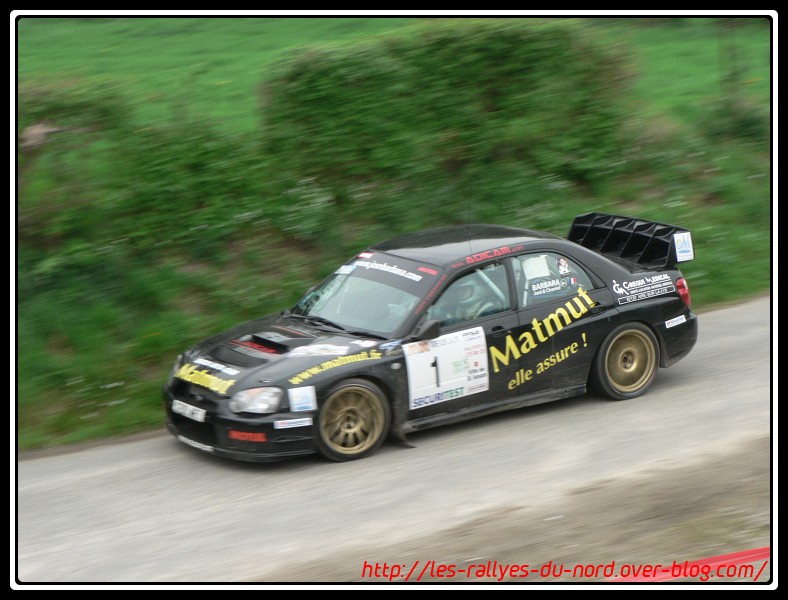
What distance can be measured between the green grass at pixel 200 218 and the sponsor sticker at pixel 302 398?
6.97 feet

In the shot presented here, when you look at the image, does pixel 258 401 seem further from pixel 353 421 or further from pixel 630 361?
pixel 630 361

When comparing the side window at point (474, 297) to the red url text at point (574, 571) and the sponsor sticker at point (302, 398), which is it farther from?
the red url text at point (574, 571)

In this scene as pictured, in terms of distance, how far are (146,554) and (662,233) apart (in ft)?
19.2

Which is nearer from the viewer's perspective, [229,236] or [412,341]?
[412,341]

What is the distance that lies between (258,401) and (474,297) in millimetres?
2084

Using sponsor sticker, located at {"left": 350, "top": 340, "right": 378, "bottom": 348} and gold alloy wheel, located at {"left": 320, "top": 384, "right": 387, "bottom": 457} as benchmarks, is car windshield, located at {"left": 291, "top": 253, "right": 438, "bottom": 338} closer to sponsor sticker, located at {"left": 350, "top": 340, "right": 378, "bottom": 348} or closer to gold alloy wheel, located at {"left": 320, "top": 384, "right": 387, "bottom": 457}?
sponsor sticker, located at {"left": 350, "top": 340, "right": 378, "bottom": 348}

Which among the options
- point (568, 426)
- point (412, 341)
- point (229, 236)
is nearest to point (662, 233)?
point (568, 426)

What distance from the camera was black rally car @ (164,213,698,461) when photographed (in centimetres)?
778

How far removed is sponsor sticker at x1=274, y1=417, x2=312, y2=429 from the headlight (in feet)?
0.36

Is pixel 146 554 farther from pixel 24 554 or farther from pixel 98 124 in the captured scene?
pixel 98 124

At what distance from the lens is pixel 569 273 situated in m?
9.04

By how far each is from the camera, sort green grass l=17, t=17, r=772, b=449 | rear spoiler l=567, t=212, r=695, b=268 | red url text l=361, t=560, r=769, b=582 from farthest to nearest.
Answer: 1. green grass l=17, t=17, r=772, b=449
2. rear spoiler l=567, t=212, r=695, b=268
3. red url text l=361, t=560, r=769, b=582

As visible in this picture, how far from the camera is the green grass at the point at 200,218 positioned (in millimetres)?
9938

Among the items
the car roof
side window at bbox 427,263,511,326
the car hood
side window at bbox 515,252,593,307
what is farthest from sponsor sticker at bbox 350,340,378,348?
side window at bbox 515,252,593,307
